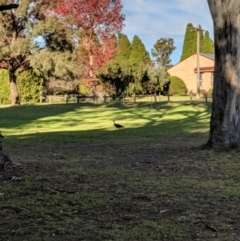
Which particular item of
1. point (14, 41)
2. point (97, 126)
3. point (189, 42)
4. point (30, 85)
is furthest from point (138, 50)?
point (97, 126)

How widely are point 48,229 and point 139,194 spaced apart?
5.30 ft

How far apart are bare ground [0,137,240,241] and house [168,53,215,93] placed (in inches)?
2260

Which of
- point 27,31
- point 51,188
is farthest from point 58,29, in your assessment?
point 51,188

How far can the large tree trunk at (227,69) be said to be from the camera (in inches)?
345

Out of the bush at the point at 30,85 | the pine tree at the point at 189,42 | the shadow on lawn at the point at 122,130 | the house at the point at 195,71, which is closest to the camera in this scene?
the shadow on lawn at the point at 122,130

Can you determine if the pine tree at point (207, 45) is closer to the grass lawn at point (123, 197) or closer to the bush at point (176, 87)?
the bush at point (176, 87)

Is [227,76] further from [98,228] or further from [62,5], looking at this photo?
[62,5]

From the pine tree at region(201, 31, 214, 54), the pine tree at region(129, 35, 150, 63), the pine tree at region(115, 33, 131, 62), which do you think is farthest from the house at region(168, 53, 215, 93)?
the pine tree at region(201, 31, 214, 54)

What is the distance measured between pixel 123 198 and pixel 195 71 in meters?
62.9

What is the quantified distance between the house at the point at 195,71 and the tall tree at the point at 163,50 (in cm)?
818

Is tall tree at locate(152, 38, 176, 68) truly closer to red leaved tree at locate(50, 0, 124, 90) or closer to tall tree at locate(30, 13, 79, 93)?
red leaved tree at locate(50, 0, 124, 90)

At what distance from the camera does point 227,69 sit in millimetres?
8852

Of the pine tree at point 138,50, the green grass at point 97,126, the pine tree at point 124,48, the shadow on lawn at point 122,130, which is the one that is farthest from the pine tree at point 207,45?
the green grass at point 97,126

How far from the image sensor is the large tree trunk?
8758mm
